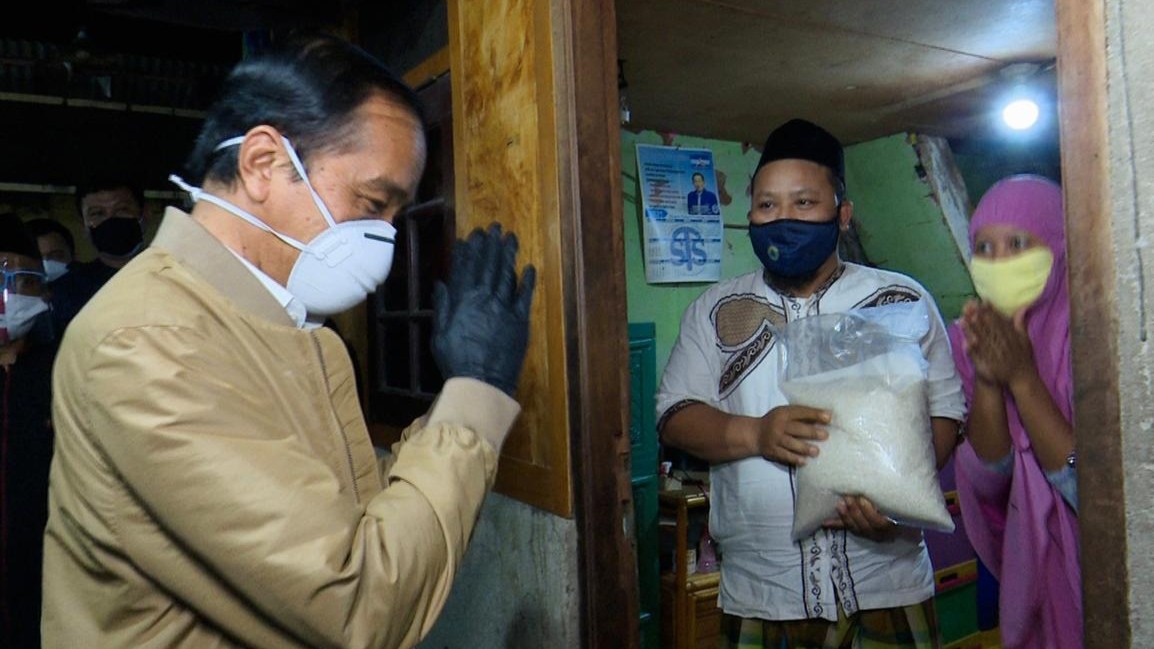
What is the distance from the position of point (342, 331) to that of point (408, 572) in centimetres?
248

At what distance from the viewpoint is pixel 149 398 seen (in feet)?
2.96

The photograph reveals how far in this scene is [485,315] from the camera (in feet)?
4.20

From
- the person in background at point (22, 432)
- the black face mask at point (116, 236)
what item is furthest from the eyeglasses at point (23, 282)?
the black face mask at point (116, 236)

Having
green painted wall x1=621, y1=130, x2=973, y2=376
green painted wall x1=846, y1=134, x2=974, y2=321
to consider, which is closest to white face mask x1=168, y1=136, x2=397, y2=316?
green painted wall x1=621, y1=130, x2=973, y2=376

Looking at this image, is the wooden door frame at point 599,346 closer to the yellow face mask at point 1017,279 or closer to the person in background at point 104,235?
the yellow face mask at point 1017,279

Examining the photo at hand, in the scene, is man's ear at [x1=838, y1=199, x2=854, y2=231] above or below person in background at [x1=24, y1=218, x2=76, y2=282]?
below

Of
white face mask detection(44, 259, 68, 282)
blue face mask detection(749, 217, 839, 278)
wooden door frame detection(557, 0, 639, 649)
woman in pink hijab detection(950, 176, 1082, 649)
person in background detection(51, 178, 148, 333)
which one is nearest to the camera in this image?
woman in pink hijab detection(950, 176, 1082, 649)

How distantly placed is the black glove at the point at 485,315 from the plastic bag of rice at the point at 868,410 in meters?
0.75

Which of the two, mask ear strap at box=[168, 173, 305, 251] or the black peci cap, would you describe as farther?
the black peci cap

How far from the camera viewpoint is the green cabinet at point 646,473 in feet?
A: 11.3

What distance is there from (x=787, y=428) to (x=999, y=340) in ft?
1.52

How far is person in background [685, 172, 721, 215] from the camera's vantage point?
162 inches

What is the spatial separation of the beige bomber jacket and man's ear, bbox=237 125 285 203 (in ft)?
0.35

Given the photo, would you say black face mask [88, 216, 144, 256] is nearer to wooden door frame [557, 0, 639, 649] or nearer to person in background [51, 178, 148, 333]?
person in background [51, 178, 148, 333]
